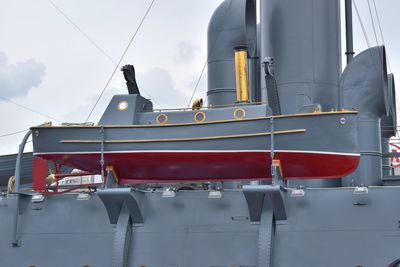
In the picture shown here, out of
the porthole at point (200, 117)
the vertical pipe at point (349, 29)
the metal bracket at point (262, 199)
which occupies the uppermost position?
the vertical pipe at point (349, 29)

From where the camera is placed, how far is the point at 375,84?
1504cm

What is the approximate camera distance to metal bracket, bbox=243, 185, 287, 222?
12.1m

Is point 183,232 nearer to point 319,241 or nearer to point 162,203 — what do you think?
point 162,203

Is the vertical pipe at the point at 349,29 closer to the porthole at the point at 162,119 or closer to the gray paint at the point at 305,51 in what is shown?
the gray paint at the point at 305,51

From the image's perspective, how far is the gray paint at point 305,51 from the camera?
1510cm

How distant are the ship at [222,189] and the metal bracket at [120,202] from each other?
0.08 feet

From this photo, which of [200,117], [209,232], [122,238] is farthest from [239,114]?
[122,238]

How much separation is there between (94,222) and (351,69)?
674 centimetres

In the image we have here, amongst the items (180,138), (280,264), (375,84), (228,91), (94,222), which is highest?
(228,91)

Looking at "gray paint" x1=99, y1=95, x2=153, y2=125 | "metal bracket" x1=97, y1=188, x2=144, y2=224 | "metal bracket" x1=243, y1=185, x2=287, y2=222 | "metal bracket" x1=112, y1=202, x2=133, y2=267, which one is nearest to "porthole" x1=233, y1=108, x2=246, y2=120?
"metal bracket" x1=243, y1=185, x2=287, y2=222

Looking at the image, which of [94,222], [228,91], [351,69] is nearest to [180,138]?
[94,222]

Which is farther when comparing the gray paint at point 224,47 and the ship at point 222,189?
the gray paint at point 224,47

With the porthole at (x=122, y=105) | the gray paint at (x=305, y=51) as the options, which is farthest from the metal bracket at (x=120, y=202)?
the gray paint at (x=305, y=51)

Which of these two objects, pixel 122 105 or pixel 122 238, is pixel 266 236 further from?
pixel 122 105
